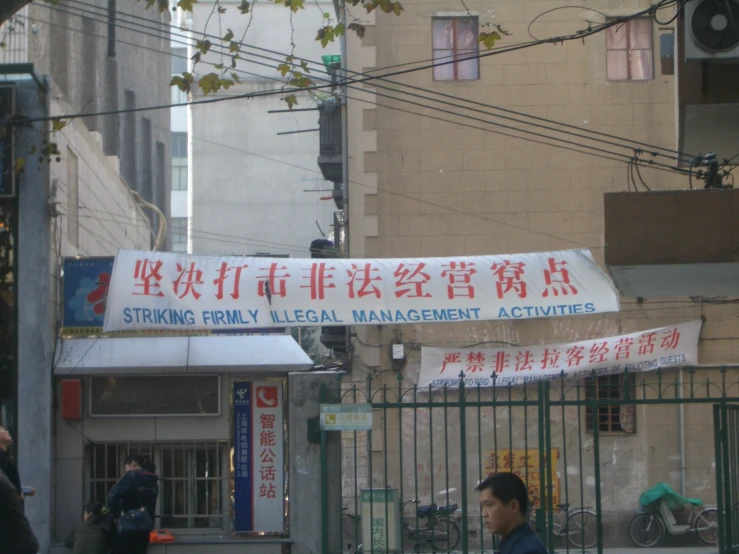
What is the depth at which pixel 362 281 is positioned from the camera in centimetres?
1170

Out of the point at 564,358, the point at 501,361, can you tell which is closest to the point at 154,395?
the point at 501,361

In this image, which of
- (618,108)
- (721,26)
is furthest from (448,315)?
(618,108)

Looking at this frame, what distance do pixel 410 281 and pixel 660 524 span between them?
701 centimetres

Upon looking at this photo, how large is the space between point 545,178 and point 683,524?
6.10 meters

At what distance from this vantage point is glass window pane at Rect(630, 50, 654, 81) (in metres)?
17.9

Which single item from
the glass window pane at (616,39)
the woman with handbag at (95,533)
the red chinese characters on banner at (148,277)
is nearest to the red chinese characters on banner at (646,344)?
the glass window pane at (616,39)

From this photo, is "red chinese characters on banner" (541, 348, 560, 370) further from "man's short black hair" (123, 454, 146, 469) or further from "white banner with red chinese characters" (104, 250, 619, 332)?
"man's short black hair" (123, 454, 146, 469)

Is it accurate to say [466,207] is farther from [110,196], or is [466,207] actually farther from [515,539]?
[515,539]

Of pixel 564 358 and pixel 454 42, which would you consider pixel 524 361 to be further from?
pixel 454 42

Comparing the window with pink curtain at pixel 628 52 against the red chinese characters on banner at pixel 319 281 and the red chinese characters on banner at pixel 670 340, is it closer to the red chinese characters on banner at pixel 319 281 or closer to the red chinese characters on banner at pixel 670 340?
the red chinese characters on banner at pixel 670 340

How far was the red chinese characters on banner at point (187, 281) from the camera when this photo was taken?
37.8 feet

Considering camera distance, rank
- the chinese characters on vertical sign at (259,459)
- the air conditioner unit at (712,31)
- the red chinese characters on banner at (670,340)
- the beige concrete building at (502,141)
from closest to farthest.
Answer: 1. the air conditioner unit at (712,31)
2. the chinese characters on vertical sign at (259,459)
3. the red chinese characters on banner at (670,340)
4. the beige concrete building at (502,141)

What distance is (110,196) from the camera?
17.5 meters

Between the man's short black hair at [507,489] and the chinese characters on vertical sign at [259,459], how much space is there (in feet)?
23.6
